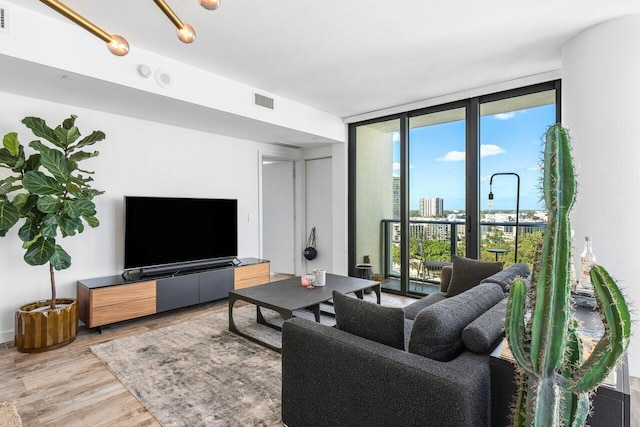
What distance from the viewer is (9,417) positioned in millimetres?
1793

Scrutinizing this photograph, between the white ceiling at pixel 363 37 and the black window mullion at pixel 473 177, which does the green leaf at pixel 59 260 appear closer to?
the white ceiling at pixel 363 37

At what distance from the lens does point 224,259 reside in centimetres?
453

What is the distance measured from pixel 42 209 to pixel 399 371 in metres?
3.00

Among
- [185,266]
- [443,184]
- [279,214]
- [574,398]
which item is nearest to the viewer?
[574,398]

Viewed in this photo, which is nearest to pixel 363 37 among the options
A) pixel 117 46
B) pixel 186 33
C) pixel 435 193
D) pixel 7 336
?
Answer: pixel 186 33

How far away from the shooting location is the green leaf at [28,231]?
2.74 m

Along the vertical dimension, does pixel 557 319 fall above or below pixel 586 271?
above

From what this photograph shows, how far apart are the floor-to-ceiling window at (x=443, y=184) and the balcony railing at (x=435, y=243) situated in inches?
0.5

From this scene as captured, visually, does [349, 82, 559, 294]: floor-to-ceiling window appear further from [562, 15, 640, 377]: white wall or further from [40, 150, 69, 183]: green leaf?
[40, 150, 69, 183]: green leaf

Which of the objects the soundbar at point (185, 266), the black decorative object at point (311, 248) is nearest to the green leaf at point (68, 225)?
the soundbar at point (185, 266)

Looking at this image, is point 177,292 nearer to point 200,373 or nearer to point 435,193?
point 200,373

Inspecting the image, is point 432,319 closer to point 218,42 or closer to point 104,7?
point 218,42

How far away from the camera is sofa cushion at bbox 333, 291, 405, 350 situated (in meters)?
1.56

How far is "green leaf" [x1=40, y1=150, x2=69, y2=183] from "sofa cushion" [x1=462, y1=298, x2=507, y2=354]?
3.29m
